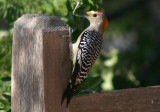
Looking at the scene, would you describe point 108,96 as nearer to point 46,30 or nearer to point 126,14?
point 46,30

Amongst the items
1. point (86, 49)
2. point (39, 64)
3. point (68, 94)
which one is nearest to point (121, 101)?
point (68, 94)

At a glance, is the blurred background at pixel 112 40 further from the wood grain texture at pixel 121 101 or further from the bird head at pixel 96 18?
the wood grain texture at pixel 121 101

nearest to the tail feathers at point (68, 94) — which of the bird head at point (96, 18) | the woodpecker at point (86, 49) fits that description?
the woodpecker at point (86, 49)

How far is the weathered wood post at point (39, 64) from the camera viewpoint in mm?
1958

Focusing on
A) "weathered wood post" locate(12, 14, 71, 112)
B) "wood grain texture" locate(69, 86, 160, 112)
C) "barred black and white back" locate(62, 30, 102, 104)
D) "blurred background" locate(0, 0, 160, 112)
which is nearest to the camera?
Answer: "weathered wood post" locate(12, 14, 71, 112)

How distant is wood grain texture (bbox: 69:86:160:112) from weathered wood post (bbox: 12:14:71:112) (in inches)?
5.4

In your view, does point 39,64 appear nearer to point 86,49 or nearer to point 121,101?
point 121,101

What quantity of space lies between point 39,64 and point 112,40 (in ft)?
18.6

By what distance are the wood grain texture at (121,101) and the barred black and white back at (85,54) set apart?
0.49ft

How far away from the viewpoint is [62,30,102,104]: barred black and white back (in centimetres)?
251

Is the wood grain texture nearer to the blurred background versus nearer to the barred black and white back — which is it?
the barred black and white back

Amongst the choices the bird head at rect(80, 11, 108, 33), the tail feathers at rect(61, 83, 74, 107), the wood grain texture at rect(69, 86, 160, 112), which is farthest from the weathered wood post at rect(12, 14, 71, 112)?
the bird head at rect(80, 11, 108, 33)

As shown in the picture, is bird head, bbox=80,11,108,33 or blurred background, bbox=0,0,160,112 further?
bird head, bbox=80,11,108,33

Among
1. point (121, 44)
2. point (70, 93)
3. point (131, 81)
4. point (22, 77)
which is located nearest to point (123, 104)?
point (70, 93)
